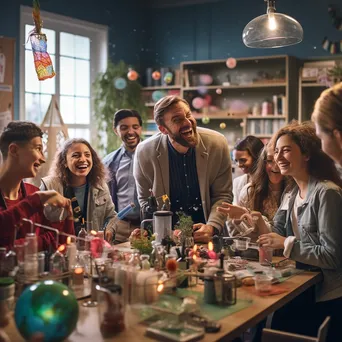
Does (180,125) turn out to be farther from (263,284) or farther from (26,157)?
(263,284)

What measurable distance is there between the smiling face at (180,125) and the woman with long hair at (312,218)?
716mm

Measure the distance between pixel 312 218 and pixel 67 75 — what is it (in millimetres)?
5146

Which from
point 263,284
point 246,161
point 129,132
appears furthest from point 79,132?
point 263,284

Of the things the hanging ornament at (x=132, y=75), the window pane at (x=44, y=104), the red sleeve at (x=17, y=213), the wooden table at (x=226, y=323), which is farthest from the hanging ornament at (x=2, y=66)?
the wooden table at (x=226, y=323)

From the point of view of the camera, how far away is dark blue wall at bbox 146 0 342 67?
7.10 m

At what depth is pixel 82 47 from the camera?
7.49m

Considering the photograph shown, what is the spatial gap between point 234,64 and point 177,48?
119cm

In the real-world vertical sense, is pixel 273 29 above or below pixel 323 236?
above

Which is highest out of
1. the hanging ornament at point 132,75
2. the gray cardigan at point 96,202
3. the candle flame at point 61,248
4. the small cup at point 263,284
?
the hanging ornament at point 132,75

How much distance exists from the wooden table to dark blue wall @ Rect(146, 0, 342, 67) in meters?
5.24

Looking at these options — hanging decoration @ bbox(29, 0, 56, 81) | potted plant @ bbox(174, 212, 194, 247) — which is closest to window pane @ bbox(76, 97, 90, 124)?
hanging decoration @ bbox(29, 0, 56, 81)

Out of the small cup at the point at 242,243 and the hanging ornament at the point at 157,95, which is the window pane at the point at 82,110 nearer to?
the hanging ornament at the point at 157,95

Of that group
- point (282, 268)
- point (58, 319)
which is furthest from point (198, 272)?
point (58, 319)

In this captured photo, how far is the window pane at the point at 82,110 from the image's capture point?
744 centimetres
